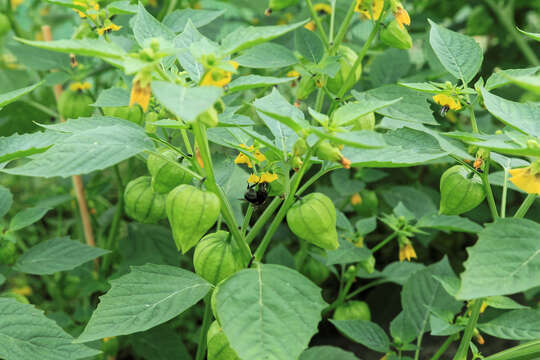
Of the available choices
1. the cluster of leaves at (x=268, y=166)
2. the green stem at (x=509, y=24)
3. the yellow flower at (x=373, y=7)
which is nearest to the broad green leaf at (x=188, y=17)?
the cluster of leaves at (x=268, y=166)

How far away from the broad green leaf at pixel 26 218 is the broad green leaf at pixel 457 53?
0.62 m

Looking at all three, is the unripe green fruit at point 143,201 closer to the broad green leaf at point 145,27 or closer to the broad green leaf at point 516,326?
the broad green leaf at point 145,27

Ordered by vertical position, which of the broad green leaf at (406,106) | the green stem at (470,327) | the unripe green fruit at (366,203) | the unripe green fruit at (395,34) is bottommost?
the unripe green fruit at (366,203)

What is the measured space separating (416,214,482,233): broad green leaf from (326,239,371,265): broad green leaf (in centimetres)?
11

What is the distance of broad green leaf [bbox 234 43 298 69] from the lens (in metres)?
0.75

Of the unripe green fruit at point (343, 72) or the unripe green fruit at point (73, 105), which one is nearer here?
the unripe green fruit at point (343, 72)

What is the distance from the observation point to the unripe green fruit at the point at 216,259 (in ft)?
1.92

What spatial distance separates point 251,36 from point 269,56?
0.32 metres

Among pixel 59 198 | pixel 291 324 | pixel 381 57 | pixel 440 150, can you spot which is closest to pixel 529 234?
pixel 440 150

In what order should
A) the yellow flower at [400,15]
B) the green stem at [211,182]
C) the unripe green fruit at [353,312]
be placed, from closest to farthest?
1. the green stem at [211,182]
2. the yellow flower at [400,15]
3. the unripe green fruit at [353,312]

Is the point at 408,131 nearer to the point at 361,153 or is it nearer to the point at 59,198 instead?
the point at 361,153

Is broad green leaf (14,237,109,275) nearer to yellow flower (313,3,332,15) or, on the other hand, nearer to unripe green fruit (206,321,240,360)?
unripe green fruit (206,321,240,360)

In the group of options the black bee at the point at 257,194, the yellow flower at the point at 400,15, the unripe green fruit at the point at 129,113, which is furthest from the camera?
the unripe green fruit at the point at 129,113

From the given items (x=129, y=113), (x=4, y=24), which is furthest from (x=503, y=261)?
(x=4, y=24)
